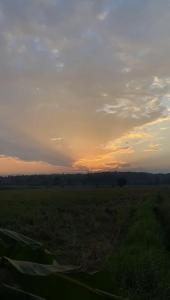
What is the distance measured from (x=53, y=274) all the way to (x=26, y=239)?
17.1 inches

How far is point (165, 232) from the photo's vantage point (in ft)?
59.2

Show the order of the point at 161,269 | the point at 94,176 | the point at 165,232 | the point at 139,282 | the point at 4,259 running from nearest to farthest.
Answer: the point at 4,259 → the point at 139,282 → the point at 161,269 → the point at 165,232 → the point at 94,176

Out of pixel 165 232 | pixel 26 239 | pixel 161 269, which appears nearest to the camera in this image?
pixel 26 239

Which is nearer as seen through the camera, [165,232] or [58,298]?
[58,298]

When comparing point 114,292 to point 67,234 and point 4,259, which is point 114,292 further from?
point 67,234

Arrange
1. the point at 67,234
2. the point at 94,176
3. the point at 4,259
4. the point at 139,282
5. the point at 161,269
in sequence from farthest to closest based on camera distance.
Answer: the point at 94,176 < the point at 67,234 < the point at 161,269 < the point at 139,282 < the point at 4,259

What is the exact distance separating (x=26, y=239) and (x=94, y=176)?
179596mm

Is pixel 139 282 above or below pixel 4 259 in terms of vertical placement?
below

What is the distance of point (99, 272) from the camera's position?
97cm

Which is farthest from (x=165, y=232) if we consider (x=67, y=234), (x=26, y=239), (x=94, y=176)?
(x=94, y=176)

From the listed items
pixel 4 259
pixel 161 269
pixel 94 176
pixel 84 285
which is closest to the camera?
pixel 84 285

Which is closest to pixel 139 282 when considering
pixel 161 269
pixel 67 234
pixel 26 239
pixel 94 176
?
pixel 161 269

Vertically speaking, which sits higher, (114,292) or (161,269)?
(114,292)

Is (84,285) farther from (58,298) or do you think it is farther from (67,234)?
(67,234)
